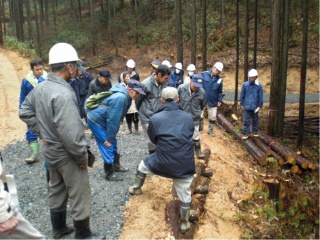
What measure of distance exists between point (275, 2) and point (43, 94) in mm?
8682

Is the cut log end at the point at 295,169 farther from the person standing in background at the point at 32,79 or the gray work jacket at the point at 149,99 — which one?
the person standing in background at the point at 32,79

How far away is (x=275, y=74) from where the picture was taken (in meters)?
10.7

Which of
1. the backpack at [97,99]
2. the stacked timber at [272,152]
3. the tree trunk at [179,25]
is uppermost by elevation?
the tree trunk at [179,25]

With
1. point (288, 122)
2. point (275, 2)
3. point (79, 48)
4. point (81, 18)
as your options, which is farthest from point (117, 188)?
point (81, 18)

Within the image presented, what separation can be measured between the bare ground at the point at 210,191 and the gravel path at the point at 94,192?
0.23 m

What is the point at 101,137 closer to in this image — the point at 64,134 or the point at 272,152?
the point at 64,134

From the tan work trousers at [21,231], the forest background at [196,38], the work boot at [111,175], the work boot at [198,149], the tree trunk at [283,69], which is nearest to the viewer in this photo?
the tan work trousers at [21,231]

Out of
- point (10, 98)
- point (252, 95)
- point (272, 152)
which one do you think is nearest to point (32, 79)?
point (252, 95)

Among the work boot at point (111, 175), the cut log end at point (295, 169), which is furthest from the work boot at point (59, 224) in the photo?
the cut log end at point (295, 169)

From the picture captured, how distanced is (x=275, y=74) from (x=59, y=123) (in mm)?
8770

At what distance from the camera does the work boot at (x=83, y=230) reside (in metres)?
3.90

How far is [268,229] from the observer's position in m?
5.84

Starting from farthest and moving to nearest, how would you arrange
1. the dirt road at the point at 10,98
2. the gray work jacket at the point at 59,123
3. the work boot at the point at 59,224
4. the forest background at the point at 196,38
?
the forest background at the point at 196,38 < the dirt road at the point at 10,98 < the work boot at the point at 59,224 < the gray work jacket at the point at 59,123

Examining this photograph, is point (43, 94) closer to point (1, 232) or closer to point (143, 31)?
point (1, 232)
